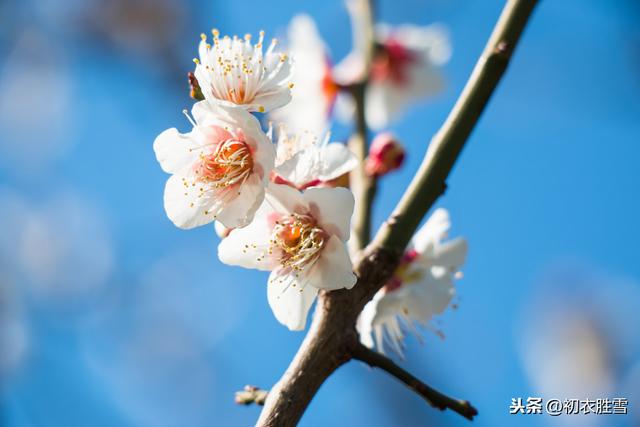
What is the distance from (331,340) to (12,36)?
3815 millimetres

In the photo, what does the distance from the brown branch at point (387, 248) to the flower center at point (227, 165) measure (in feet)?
0.84

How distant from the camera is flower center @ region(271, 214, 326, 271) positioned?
1.20m

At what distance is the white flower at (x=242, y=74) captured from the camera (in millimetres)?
1233

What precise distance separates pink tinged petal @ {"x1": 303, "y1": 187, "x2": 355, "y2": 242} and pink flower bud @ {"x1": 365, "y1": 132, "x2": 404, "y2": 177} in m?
0.55

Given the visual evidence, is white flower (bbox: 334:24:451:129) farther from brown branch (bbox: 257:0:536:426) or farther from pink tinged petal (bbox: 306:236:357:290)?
pink tinged petal (bbox: 306:236:357:290)

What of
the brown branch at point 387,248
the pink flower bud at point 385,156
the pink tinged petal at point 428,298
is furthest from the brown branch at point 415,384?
the pink flower bud at point 385,156

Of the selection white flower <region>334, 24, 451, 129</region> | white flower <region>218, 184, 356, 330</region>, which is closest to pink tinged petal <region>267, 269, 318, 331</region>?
white flower <region>218, 184, 356, 330</region>

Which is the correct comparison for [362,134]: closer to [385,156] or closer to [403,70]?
[385,156]

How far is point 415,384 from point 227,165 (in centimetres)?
49

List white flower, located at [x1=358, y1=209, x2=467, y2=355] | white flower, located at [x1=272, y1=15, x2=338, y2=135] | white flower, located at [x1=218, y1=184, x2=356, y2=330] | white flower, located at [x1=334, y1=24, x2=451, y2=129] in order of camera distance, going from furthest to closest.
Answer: white flower, located at [x1=334, y1=24, x2=451, y2=129], white flower, located at [x1=272, y1=15, x2=338, y2=135], white flower, located at [x1=358, y1=209, x2=467, y2=355], white flower, located at [x1=218, y1=184, x2=356, y2=330]

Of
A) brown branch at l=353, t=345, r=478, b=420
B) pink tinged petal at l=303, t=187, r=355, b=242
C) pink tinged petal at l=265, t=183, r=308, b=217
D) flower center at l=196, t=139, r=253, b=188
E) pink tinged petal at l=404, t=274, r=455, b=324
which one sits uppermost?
flower center at l=196, t=139, r=253, b=188

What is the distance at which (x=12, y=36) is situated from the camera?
421 cm

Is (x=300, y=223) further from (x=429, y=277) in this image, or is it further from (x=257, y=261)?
(x=429, y=277)

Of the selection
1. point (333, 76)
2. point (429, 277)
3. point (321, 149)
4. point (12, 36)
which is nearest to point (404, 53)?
point (333, 76)
